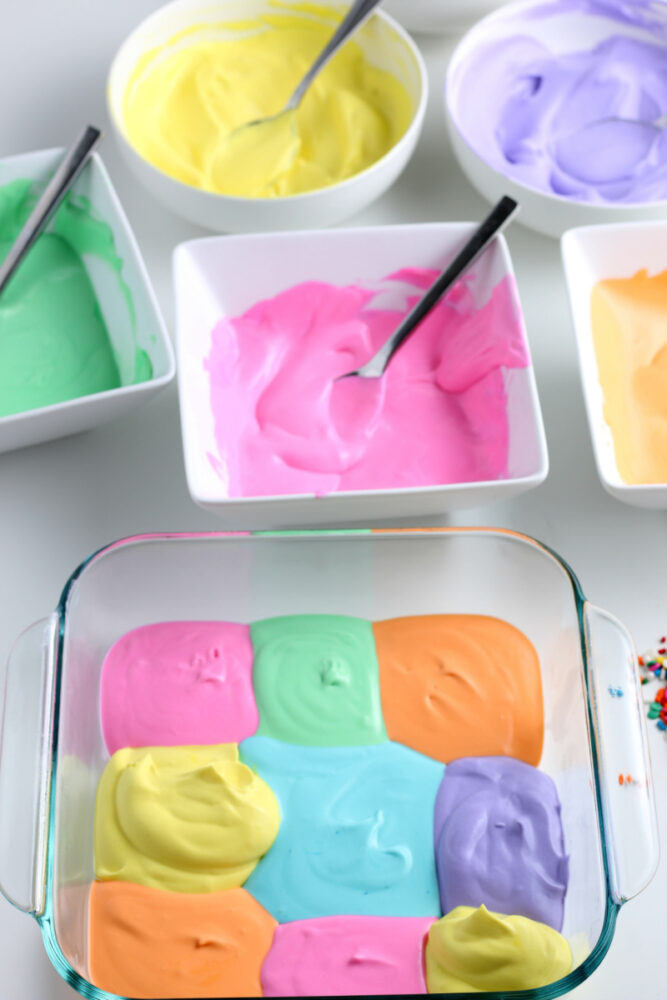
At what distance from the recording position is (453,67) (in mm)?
1198

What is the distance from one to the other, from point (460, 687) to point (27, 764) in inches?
14.3

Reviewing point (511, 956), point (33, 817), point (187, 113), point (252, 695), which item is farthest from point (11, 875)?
point (187, 113)

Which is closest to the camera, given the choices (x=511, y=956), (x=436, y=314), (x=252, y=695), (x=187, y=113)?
(x=511, y=956)

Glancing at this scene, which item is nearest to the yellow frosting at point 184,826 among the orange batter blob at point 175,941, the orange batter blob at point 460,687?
the orange batter blob at point 175,941

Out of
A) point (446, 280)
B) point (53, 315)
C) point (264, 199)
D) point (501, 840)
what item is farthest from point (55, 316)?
point (501, 840)

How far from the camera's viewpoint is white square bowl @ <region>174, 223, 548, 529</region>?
935 mm

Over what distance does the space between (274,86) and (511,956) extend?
950 millimetres

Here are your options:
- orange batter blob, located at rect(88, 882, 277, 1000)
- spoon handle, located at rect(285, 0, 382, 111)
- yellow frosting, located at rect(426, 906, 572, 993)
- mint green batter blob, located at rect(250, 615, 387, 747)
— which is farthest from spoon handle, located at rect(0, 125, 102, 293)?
yellow frosting, located at rect(426, 906, 572, 993)

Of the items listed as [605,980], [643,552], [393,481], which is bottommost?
[605,980]

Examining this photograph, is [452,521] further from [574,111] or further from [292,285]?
[574,111]

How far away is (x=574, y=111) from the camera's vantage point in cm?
122

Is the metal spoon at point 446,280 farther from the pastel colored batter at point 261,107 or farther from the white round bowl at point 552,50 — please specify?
the pastel colored batter at point 261,107

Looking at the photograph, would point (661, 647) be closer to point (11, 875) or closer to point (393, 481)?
point (393, 481)

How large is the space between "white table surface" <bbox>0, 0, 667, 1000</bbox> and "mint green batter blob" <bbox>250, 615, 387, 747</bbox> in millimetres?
152
